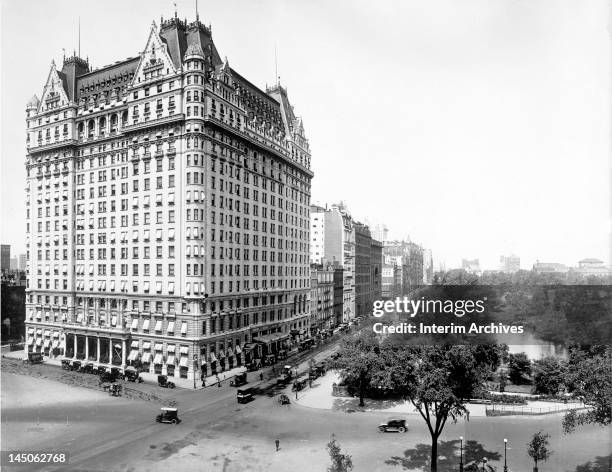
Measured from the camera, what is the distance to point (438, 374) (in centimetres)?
2845

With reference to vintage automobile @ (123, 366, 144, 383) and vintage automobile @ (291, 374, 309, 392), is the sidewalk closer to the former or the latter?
vintage automobile @ (291, 374, 309, 392)

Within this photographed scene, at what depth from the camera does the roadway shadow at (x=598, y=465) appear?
3202 cm

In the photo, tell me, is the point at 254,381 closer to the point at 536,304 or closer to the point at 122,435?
the point at 122,435

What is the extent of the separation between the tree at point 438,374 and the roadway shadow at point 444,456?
220cm

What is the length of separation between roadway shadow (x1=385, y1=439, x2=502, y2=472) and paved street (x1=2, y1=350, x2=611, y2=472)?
151mm

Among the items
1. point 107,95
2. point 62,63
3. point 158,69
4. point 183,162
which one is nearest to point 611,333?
point 183,162

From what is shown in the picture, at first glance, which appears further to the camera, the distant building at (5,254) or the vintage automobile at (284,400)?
the distant building at (5,254)

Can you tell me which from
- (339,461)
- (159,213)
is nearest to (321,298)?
(159,213)

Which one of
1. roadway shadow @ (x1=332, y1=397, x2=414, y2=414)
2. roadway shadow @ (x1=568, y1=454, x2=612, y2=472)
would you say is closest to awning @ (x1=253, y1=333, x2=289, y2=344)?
roadway shadow @ (x1=332, y1=397, x2=414, y2=414)

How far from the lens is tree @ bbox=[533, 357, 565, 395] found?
46688 millimetres

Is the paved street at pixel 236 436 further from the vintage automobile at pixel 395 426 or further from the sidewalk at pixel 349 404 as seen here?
the sidewalk at pixel 349 404

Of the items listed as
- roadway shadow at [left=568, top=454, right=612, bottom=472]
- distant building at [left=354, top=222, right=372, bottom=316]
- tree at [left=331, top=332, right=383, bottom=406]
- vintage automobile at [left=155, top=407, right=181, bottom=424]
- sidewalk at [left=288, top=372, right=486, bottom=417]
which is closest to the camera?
roadway shadow at [left=568, top=454, right=612, bottom=472]

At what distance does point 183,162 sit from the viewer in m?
58.5

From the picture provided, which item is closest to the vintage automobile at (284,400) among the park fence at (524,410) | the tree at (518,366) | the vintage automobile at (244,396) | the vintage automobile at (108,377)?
the vintage automobile at (244,396)
